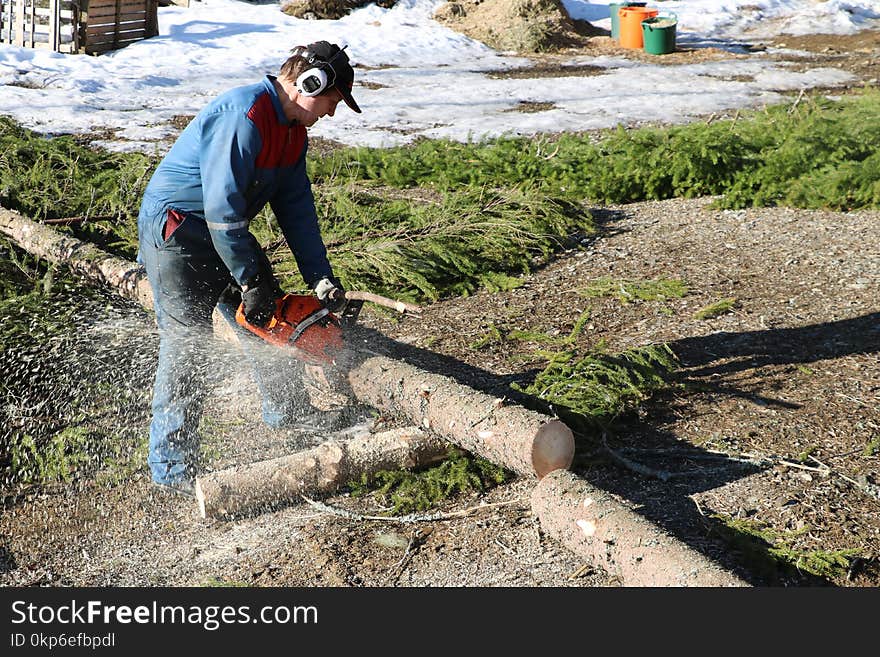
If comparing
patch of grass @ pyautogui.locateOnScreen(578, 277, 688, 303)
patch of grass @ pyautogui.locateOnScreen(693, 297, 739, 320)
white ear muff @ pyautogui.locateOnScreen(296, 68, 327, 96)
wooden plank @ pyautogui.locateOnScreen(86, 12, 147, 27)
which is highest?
wooden plank @ pyautogui.locateOnScreen(86, 12, 147, 27)

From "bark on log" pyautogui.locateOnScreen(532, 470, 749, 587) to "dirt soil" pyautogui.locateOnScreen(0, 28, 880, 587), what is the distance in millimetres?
114

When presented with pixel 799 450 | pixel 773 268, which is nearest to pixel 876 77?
pixel 773 268

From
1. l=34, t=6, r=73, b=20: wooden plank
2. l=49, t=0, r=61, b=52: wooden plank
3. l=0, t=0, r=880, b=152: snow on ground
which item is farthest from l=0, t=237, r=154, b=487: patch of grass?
→ l=34, t=6, r=73, b=20: wooden plank

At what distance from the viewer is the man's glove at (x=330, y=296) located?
167 inches

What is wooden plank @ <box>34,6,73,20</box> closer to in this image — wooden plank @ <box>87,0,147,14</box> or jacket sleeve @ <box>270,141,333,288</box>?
wooden plank @ <box>87,0,147,14</box>

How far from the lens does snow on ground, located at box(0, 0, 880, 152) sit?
1189cm

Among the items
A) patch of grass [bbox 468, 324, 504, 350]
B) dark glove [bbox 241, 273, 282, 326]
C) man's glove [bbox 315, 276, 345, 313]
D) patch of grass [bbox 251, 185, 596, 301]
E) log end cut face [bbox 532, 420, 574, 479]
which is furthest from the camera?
patch of grass [bbox 251, 185, 596, 301]

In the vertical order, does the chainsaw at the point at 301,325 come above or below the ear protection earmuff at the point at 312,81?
below

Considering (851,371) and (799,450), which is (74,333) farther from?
(851,371)

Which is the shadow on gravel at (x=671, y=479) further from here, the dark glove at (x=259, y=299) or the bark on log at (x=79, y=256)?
the bark on log at (x=79, y=256)

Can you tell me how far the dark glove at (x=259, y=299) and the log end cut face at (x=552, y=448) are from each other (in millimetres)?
1299

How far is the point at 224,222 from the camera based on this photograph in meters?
3.94

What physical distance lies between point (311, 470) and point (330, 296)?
30.6 inches

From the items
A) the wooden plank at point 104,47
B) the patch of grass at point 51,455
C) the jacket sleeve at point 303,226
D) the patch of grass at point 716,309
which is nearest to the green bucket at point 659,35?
the wooden plank at point 104,47
